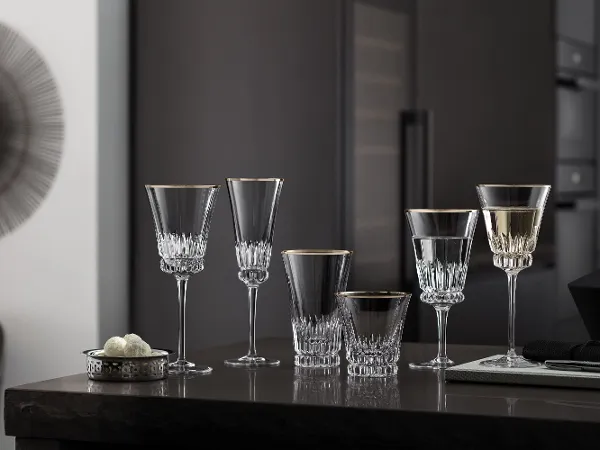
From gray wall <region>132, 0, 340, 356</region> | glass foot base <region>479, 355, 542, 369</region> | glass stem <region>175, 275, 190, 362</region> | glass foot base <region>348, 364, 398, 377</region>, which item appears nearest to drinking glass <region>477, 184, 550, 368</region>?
glass foot base <region>479, 355, 542, 369</region>

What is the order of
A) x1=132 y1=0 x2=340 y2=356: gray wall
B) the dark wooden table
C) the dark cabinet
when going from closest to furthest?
the dark wooden table
the dark cabinet
x1=132 y1=0 x2=340 y2=356: gray wall

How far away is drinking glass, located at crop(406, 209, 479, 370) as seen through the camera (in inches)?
68.3

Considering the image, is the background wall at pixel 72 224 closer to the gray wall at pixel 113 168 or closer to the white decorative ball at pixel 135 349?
the gray wall at pixel 113 168

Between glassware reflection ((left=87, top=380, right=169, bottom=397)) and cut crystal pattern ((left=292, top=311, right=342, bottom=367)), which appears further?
cut crystal pattern ((left=292, top=311, right=342, bottom=367))

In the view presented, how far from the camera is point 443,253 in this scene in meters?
1.73

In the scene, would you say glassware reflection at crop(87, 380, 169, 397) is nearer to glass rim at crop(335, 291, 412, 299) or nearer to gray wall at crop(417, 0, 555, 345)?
glass rim at crop(335, 291, 412, 299)

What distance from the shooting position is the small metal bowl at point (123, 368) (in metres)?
1.62

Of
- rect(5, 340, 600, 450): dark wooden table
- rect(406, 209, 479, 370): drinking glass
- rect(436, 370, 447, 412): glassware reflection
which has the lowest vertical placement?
rect(5, 340, 600, 450): dark wooden table

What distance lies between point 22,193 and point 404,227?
1.43 m

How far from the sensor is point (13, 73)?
3967 mm

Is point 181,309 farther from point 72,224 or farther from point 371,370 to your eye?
point 72,224

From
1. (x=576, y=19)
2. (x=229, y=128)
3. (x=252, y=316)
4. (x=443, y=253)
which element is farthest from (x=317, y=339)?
(x=229, y=128)

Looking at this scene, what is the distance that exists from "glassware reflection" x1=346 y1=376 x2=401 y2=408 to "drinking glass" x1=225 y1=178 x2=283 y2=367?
0.26 meters

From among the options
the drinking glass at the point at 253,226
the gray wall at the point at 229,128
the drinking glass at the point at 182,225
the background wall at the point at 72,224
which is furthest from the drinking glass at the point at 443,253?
the background wall at the point at 72,224
